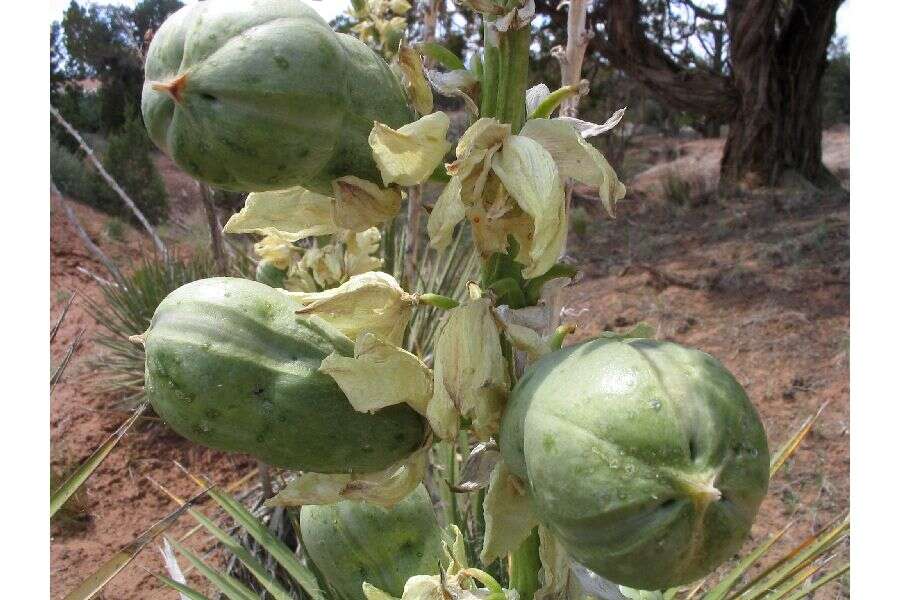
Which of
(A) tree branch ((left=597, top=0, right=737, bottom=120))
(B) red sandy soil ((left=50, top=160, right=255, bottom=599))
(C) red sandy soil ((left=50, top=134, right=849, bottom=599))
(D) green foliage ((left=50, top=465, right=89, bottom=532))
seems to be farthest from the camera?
(A) tree branch ((left=597, top=0, right=737, bottom=120))

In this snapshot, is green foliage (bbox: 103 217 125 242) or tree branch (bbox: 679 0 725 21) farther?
tree branch (bbox: 679 0 725 21)

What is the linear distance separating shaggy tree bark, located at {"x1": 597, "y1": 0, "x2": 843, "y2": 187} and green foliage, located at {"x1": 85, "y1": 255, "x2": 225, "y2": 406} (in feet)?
19.8

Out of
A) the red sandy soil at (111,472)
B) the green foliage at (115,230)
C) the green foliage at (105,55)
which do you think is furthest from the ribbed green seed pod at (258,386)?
the green foliage at (105,55)

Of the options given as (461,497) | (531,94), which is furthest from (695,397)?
(461,497)

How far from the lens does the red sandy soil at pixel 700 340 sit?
133 inches

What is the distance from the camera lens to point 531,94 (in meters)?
0.87

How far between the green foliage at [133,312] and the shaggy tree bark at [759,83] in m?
6.03

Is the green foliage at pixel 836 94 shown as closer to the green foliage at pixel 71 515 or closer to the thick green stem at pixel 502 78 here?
the green foliage at pixel 71 515

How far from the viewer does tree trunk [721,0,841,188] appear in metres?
8.51

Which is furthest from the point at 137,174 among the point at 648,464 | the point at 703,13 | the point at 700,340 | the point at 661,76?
the point at 648,464

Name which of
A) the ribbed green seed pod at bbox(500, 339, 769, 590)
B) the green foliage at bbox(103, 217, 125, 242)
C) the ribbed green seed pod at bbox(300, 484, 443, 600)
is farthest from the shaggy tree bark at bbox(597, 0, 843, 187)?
the ribbed green seed pod at bbox(500, 339, 769, 590)

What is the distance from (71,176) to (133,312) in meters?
6.95

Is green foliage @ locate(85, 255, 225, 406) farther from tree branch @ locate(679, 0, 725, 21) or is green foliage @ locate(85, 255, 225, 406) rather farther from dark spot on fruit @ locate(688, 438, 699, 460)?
tree branch @ locate(679, 0, 725, 21)

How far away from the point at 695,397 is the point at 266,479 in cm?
215
